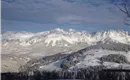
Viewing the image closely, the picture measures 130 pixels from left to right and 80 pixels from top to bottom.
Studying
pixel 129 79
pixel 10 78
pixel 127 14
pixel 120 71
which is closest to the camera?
pixel 129 79

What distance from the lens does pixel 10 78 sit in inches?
790

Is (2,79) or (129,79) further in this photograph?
(2,79)

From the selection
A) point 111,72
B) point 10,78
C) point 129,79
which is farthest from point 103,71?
point 10,78

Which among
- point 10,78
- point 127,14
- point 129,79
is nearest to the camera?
point 129,79

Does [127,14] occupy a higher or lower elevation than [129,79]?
higher

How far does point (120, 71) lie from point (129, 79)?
0.97 m

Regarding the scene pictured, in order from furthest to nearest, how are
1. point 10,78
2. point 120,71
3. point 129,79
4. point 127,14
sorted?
point 10,78 < point 127,14 < point 120,71 < point 129,79

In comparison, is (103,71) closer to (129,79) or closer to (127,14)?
(129,79)

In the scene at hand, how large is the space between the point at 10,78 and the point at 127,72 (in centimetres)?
900

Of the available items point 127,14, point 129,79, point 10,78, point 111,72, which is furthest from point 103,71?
point 10,78

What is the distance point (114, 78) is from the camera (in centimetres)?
1330

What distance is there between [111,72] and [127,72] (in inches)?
28.5

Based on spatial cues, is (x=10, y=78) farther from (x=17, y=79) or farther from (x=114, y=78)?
(x=114, y=78)

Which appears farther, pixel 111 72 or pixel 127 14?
pixel 127 14
